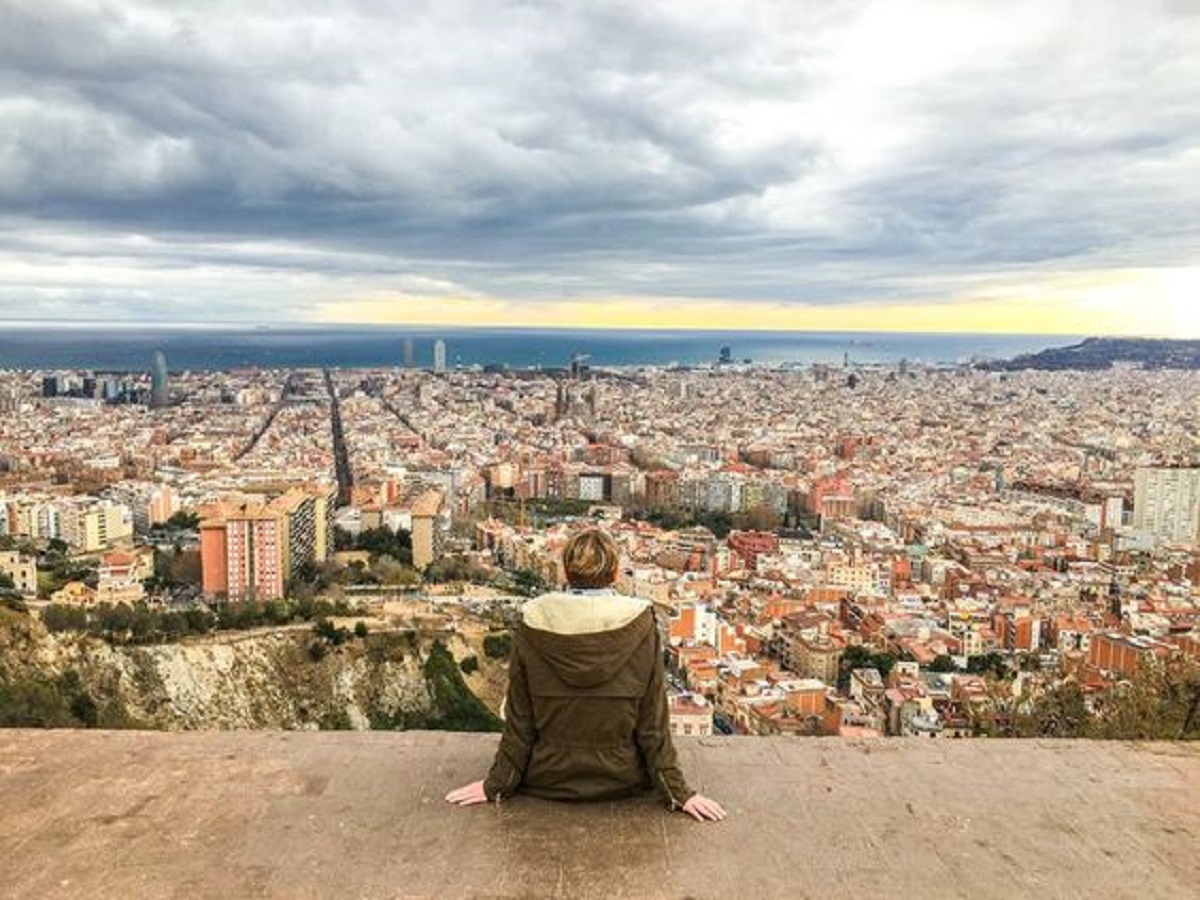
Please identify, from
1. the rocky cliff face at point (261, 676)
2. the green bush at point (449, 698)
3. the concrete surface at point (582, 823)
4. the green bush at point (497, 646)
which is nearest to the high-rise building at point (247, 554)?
the rocky cliff face at point (261, 676)

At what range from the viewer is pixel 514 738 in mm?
1625

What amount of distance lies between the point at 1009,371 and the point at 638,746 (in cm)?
9252

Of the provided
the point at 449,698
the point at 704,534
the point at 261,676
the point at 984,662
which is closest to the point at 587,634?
the point at 449,698

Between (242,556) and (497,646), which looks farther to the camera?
(242,556)

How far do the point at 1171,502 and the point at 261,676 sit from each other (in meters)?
27.0

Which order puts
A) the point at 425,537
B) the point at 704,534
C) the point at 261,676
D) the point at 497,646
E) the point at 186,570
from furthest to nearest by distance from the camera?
1. the point at 704,534
2. the point at 425,537
3. the point at 186,570
4. the point at 497,646
5. the point at 261,676

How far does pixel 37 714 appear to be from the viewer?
735 centimetres

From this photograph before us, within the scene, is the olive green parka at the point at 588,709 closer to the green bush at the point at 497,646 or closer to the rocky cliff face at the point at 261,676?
the rocky cliff face at the point at 261,676

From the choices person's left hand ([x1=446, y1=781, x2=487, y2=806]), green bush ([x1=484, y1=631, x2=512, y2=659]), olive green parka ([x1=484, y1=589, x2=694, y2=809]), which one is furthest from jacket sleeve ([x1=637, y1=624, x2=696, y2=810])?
green bush ([x1=484, y1=631, x2=512, y2=659])

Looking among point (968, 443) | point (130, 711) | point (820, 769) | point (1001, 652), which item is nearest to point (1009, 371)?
point (968, 443)

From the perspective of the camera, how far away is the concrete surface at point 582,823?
4.57 feet

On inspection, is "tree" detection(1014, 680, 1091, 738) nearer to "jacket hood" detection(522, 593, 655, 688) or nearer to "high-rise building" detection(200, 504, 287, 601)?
"jacket hood" detection(522, 593, 655, 688)

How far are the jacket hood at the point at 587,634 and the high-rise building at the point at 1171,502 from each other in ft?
108

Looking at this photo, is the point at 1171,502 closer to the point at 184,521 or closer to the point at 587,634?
the point at 184,521
